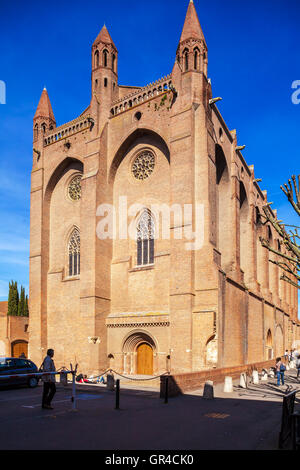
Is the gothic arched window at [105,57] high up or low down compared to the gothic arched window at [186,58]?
up

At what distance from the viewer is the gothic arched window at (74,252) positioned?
28327mm

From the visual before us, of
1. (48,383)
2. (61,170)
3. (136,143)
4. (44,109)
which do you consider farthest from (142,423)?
(44,109)

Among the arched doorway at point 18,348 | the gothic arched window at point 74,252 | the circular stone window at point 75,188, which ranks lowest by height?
the arched doorway at point 18,348

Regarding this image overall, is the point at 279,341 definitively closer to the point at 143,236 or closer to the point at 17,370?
the point at 143,236

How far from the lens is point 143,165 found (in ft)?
85.5

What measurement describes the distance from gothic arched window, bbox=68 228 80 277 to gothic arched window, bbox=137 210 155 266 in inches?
199

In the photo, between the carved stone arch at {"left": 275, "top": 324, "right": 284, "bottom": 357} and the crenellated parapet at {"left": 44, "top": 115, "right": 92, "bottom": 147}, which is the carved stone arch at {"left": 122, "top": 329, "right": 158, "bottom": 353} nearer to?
the crenellated parapet at {"left": 44, "top": 115, "right": 92, "bottom": 147}

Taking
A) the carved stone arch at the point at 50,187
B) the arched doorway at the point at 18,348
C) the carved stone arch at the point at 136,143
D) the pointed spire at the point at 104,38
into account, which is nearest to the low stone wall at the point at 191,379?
the carved stone arch at the point at 136,143

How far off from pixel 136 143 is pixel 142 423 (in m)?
19.9

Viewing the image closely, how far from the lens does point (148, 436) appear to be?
26.1 feet

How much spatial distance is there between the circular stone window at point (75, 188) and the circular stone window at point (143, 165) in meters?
4.89

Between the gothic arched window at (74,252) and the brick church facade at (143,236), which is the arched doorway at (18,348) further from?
the gothic arched window at (74,252)

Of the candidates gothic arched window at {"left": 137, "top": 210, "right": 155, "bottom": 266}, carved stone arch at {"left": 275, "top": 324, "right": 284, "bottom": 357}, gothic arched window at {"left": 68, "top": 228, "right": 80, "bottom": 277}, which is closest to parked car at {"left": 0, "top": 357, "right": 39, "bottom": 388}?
gothic arched window at {"left": 137, "top": 210, "right": 155, "bottom": 266}

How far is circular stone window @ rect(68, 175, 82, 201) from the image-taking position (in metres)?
29.2
